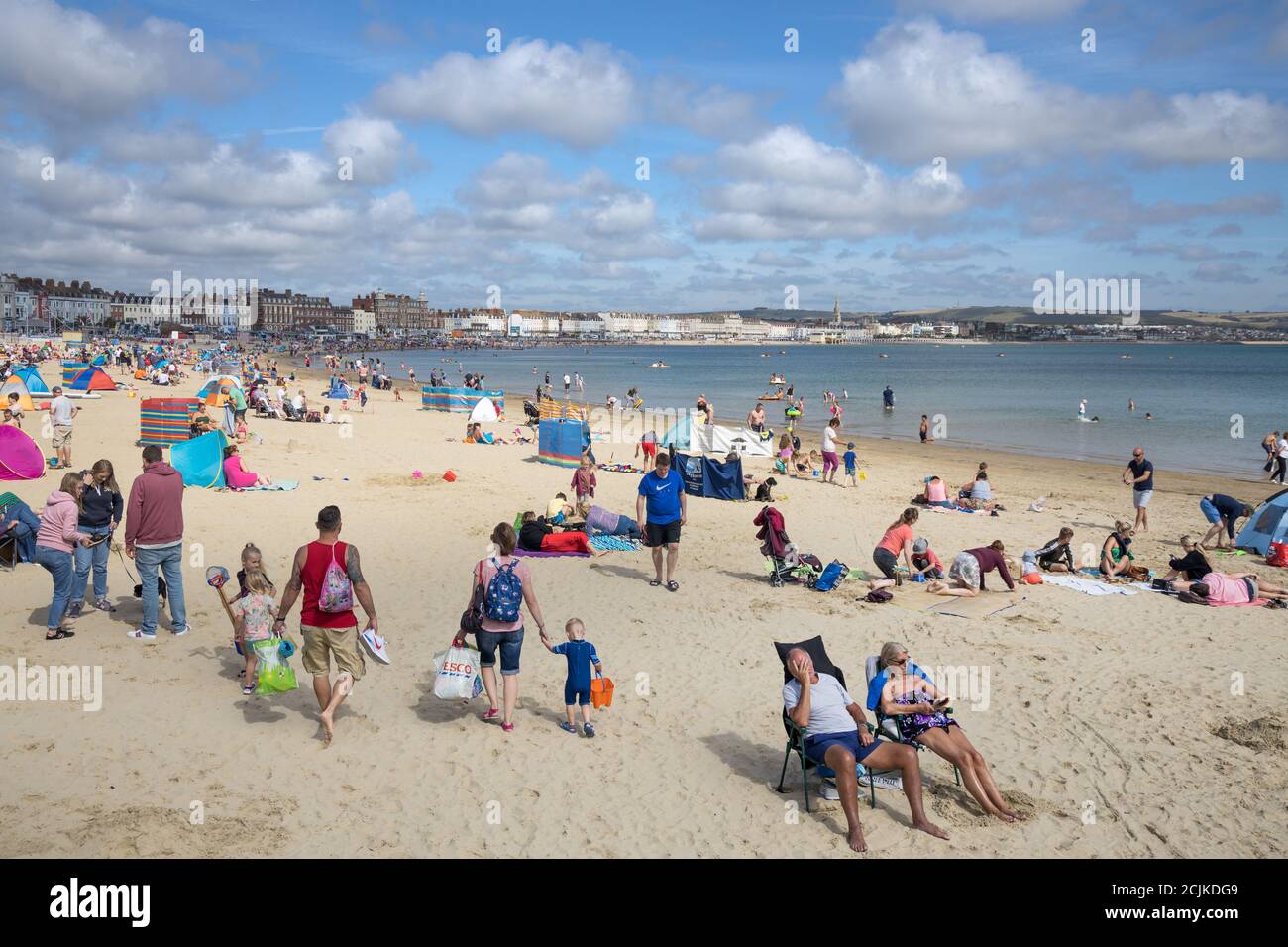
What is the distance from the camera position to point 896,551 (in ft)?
31.7

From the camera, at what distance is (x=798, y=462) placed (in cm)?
1814

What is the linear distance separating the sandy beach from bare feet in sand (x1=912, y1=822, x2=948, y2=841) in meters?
0.06

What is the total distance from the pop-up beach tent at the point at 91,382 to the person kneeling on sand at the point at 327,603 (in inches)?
1172

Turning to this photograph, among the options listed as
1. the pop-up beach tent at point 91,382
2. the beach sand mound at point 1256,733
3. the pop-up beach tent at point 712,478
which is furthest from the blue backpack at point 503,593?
the pop-up beach tent at point 91,382

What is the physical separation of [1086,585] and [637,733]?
6540 mm

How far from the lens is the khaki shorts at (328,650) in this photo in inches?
207

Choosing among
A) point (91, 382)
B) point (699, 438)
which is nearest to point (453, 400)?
point (91, 382)

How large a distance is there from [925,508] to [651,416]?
8206mm

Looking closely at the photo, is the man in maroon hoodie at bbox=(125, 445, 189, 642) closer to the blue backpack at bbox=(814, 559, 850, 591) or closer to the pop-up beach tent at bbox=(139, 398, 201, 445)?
the blue backpack at bbox=(814, 559, 850, 591)

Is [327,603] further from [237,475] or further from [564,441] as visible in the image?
[564,441]

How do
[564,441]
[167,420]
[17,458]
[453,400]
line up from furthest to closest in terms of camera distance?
[453,400] < [564,441] < [167,420] < [17,458]

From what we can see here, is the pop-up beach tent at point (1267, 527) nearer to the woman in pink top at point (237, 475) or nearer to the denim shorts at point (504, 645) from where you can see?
the denim shorts at point (504, 645)
